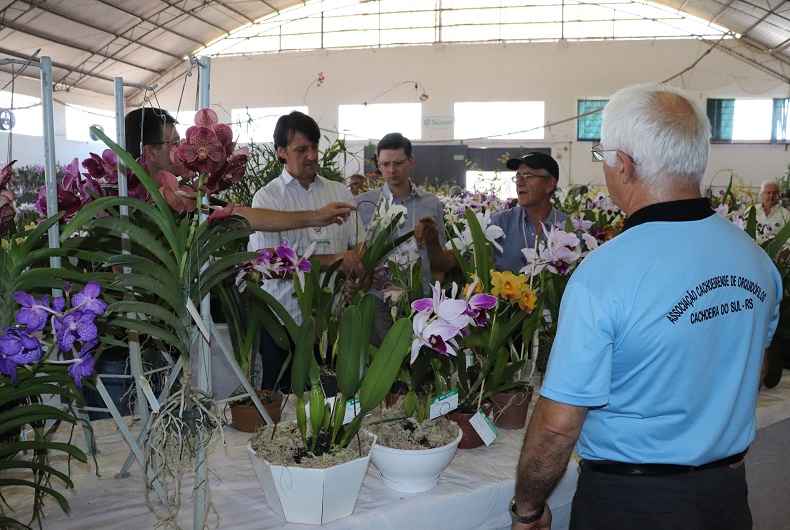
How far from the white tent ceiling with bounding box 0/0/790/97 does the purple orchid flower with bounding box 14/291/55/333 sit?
1244cm

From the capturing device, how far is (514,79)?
1533 cm

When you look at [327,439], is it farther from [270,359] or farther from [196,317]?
[270,359]

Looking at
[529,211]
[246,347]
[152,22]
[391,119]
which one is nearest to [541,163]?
[529,211]

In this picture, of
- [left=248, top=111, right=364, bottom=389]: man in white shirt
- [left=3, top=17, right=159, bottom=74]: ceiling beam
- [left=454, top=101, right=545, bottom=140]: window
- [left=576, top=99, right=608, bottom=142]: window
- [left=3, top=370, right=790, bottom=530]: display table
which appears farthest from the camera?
[left=454, top=101, right=545, bottom=140]: window

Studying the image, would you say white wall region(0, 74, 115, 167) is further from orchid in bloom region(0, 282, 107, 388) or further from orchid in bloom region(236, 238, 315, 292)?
orchid in bloom region(0, 282, 107, 388)

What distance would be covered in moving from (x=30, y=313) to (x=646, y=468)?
1.00 meters

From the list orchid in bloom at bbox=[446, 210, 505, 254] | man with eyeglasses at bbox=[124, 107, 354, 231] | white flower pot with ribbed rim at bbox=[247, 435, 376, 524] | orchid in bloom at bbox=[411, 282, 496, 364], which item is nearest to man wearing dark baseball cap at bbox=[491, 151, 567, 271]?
orchid in bloom at bbox=[446, 210, 505, 254]

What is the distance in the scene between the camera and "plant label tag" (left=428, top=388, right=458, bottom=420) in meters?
1.42

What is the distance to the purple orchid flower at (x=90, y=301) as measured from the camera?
1.00 metres

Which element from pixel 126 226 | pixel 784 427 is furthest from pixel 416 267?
pixel 784 427

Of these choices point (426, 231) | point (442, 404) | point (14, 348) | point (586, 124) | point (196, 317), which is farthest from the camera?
point (586, 124)

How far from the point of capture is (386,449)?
1298mm

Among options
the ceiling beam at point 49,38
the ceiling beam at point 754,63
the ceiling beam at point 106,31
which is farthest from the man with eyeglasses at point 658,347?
the ceiling beam at point 754,63

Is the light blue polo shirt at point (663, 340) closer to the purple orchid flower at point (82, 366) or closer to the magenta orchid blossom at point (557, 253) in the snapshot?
the magenta orchid blossom at point (557, 253)
